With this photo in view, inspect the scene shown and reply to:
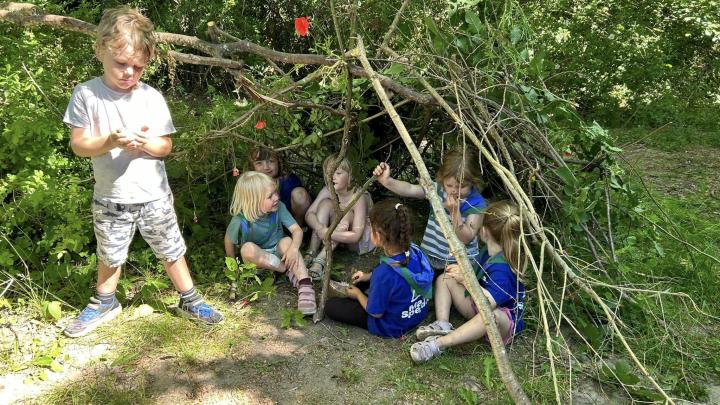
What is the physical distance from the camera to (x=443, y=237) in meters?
3.49

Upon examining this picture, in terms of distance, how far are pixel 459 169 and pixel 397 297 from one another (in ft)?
2.91

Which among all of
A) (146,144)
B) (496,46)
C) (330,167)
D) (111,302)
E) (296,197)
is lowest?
(111,302)

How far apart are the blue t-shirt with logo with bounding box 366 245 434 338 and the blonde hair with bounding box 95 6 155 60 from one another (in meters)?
1.66

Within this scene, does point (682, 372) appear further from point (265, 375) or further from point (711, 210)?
point (711, 210)

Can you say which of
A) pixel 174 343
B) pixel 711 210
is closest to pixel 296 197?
pixel 174 343

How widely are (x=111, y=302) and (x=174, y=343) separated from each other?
1.58 feet

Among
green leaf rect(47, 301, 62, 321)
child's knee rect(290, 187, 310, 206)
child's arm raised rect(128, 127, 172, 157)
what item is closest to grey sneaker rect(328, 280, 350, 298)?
child's knee rect(290, 187, 310, 206)

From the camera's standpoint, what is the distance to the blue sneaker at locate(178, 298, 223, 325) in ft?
10.1

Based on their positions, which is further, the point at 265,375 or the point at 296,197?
the point at 296,197

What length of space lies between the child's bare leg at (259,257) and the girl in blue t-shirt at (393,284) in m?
0.61

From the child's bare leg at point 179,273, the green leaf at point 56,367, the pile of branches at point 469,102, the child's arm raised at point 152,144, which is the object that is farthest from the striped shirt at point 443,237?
the green leaf at point 56,367

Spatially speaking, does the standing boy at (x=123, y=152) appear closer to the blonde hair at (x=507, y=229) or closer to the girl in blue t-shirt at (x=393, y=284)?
the girl in blue t-shirt at (x=393, y=284)

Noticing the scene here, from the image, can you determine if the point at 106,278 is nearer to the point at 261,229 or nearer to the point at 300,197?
the point at 261,229

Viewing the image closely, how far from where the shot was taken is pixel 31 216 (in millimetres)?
3322
